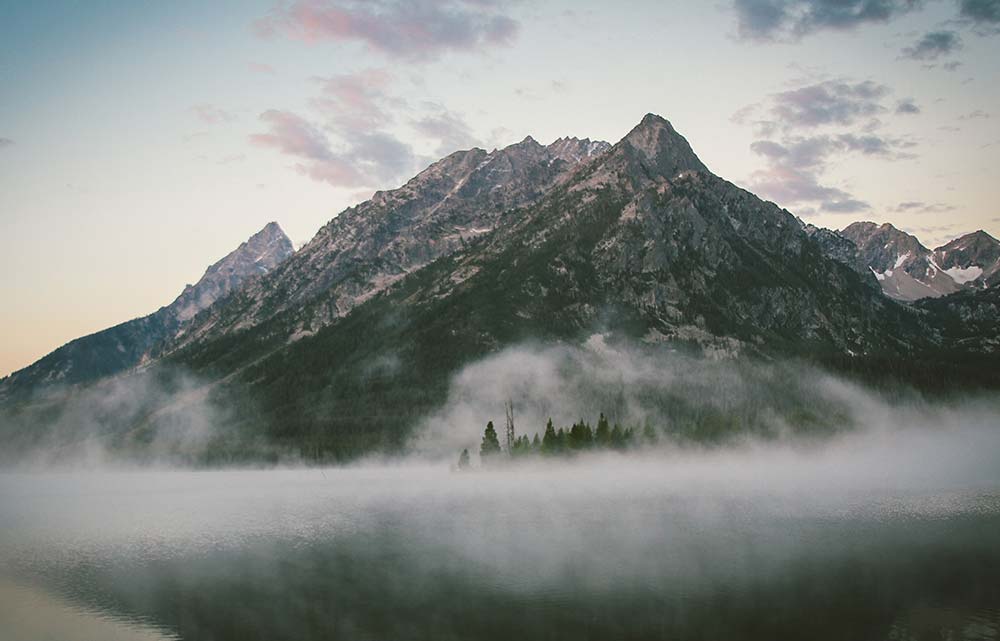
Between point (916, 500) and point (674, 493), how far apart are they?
148ft

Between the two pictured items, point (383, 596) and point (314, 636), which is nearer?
point (314, 636)

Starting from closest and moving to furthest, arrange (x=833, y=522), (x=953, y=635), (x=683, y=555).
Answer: (x=953, y=635) → (x=683, y=555) → (x=833, y=522)

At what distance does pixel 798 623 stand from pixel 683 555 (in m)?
27.0

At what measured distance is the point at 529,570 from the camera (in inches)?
3324

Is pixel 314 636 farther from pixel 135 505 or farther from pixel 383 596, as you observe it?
pixel 135 505

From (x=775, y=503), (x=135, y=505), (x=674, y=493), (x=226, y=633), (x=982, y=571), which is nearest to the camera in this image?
(x=226, y=633)

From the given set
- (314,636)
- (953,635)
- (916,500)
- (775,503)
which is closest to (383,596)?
(314,636)

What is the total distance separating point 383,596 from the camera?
75.6 m

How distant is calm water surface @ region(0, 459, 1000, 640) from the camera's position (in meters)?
65.8

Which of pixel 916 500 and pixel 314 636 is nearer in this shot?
pixel 314 636

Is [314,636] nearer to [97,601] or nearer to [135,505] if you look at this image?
[97,601]

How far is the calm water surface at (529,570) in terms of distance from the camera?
6575 cm

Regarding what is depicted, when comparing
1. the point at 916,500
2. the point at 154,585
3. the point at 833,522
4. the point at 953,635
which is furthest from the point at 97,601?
the point at 916,500

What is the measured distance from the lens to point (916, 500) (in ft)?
500
